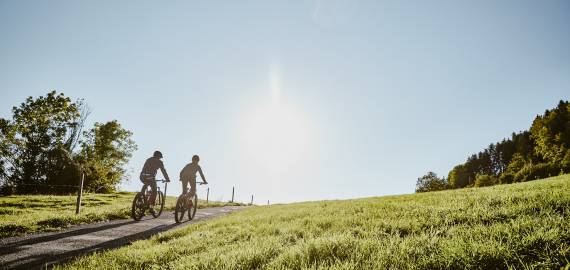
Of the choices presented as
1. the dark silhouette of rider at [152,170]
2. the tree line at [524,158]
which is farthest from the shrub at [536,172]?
the dark silhouette of rider at [152,170]

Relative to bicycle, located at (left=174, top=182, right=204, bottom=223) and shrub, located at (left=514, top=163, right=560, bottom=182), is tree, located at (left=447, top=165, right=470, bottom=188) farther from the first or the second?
bicycle, located at (left=174, top=182, right=204, bottom=223)

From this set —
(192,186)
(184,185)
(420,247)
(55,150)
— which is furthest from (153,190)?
(55,150)

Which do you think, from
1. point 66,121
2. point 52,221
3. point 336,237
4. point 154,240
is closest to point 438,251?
point 336,237

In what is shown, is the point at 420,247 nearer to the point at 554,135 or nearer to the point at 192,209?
the point at 192,209

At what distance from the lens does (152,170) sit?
428 inches

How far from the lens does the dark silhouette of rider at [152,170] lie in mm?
10773

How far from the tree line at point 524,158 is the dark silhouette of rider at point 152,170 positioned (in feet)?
105

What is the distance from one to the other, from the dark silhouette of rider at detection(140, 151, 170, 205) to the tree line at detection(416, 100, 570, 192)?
→ 31885mm

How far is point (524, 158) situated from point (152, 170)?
4214 inches

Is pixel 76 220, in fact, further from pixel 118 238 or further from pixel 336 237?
pixel 336 237

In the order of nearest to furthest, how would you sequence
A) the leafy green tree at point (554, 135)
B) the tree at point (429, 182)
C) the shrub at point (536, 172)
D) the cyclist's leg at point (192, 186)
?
the cyclist's leg at point (192, 186) < the shrub at point (536, 172) < the leafy green tree at point (554, 135) < the tree at point (429, 182)

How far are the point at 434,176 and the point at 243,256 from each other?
110m

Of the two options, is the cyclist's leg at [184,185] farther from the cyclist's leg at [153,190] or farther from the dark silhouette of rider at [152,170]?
the cyclist's leg at [153,190]

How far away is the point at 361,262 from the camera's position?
9.44ft
